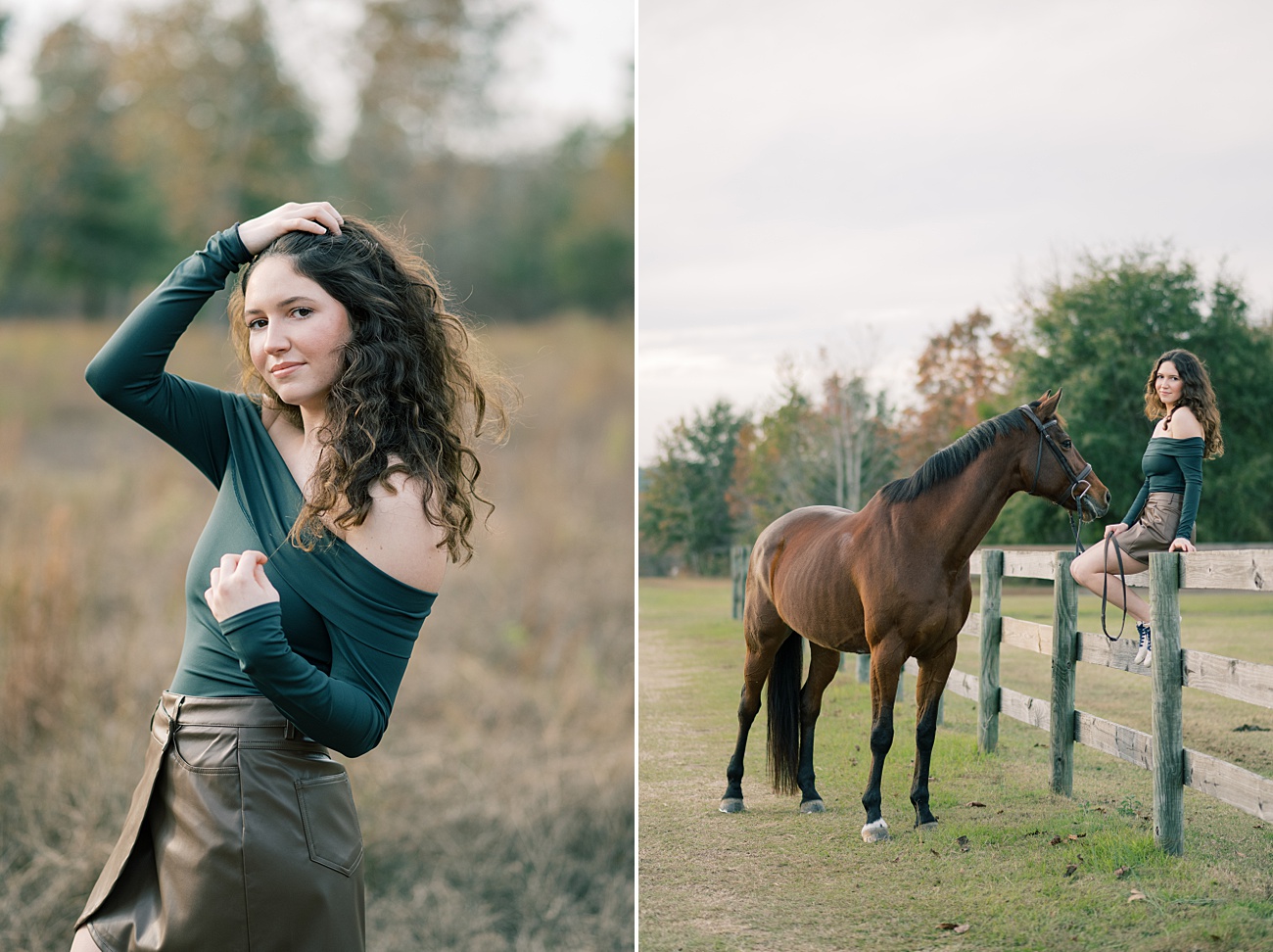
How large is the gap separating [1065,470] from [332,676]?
132cm

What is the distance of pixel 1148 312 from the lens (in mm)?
2070

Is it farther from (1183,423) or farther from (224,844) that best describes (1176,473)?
(224,844)

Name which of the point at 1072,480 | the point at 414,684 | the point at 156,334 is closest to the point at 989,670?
the point at 1072,480

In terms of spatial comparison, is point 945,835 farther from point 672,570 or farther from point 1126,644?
point 672,570

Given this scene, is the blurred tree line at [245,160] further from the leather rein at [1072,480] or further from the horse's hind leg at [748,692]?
the leather rein at [1072,480]

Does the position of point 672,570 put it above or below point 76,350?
below

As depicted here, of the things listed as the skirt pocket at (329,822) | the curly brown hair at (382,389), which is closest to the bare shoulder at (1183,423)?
the curly brown hair at (382,389)

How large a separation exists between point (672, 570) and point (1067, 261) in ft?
3.76

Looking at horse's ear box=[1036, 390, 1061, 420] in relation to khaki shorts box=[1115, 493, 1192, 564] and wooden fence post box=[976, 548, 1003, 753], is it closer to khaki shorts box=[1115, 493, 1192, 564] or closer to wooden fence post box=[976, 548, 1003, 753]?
khaki shorts box=[1115, 493, 1192, 564]

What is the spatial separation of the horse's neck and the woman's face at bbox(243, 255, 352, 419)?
1.11 metres

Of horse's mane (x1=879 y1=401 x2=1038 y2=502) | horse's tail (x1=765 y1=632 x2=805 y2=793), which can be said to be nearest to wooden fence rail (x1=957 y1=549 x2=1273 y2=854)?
horse's mane (x1=879 y1=401 x2=1038 y2=502)

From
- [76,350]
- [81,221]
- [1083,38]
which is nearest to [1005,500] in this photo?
[1083,38]

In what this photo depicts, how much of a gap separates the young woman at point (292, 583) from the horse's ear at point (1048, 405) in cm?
107

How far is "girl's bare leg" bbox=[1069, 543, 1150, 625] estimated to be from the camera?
1.95 m
